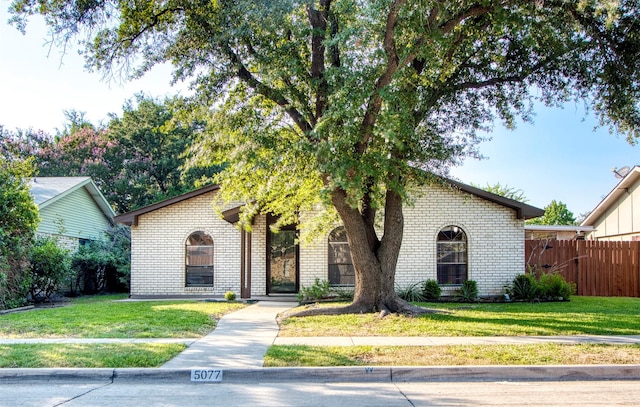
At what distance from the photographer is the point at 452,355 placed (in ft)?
26.3

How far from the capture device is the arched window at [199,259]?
19172mm

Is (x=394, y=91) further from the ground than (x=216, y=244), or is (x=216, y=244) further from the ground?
(x=394, y=91)

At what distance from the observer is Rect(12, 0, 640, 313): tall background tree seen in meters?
10.6

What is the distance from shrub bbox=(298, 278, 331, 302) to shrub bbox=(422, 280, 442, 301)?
3153mm

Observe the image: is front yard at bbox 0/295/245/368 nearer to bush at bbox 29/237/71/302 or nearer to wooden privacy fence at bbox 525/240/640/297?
bush at bbox 29/237/71/302

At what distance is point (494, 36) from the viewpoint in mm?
12750

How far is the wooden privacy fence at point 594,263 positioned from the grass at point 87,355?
15.6 m

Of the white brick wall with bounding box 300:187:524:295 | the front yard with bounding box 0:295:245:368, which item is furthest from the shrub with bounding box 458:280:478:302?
the front yard with bounding box 0:295:245:368

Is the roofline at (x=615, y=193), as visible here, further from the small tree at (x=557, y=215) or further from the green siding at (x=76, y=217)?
the green siding at (x=76, y=217)

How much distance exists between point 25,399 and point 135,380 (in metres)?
1.31

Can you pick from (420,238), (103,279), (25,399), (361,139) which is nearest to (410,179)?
(361,139)

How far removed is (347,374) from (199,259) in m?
12.8

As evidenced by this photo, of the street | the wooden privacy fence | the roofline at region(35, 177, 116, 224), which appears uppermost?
the roofline at region(35, 177, 116, 224)

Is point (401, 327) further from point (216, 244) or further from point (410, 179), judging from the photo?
point (216, 244)
